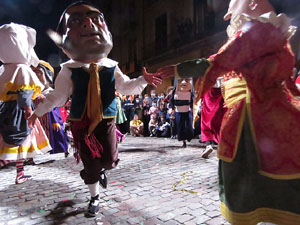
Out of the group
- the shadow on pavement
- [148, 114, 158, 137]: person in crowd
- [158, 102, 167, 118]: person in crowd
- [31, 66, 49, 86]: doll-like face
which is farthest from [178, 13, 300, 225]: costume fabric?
[148, 114, 158, 137]: person in crowd

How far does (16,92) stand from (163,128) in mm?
6198

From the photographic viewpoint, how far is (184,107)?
639 cm

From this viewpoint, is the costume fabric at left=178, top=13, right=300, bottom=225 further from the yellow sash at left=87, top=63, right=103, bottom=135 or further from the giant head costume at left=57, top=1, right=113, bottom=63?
the giant head costume at left=57, top=1, right=113, bottom=63

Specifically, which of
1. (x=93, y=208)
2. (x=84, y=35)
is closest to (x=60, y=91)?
(x=84, y=35)

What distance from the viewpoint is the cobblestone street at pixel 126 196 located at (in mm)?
2395

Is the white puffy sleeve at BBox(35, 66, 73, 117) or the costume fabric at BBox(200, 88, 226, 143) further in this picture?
the costume fabric at BBox(200, 88, 226, 143)

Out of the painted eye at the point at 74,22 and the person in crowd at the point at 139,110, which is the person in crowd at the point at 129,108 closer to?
the person in crowd at the point at 139,110

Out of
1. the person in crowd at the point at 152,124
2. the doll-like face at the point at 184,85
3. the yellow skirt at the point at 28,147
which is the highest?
the doll-like face at the point at 184,85

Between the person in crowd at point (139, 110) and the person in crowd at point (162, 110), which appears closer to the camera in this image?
the person in crowd at point (162, 110)

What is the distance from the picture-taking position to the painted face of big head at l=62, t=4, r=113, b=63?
2389mm

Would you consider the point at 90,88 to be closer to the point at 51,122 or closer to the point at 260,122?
the point at 260,122

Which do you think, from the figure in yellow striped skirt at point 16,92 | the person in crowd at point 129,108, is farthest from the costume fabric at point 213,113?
the person in crowd at point 129,108

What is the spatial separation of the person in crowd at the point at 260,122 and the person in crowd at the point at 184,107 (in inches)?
183

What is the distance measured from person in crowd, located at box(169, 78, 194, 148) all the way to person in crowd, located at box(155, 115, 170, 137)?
281cm
